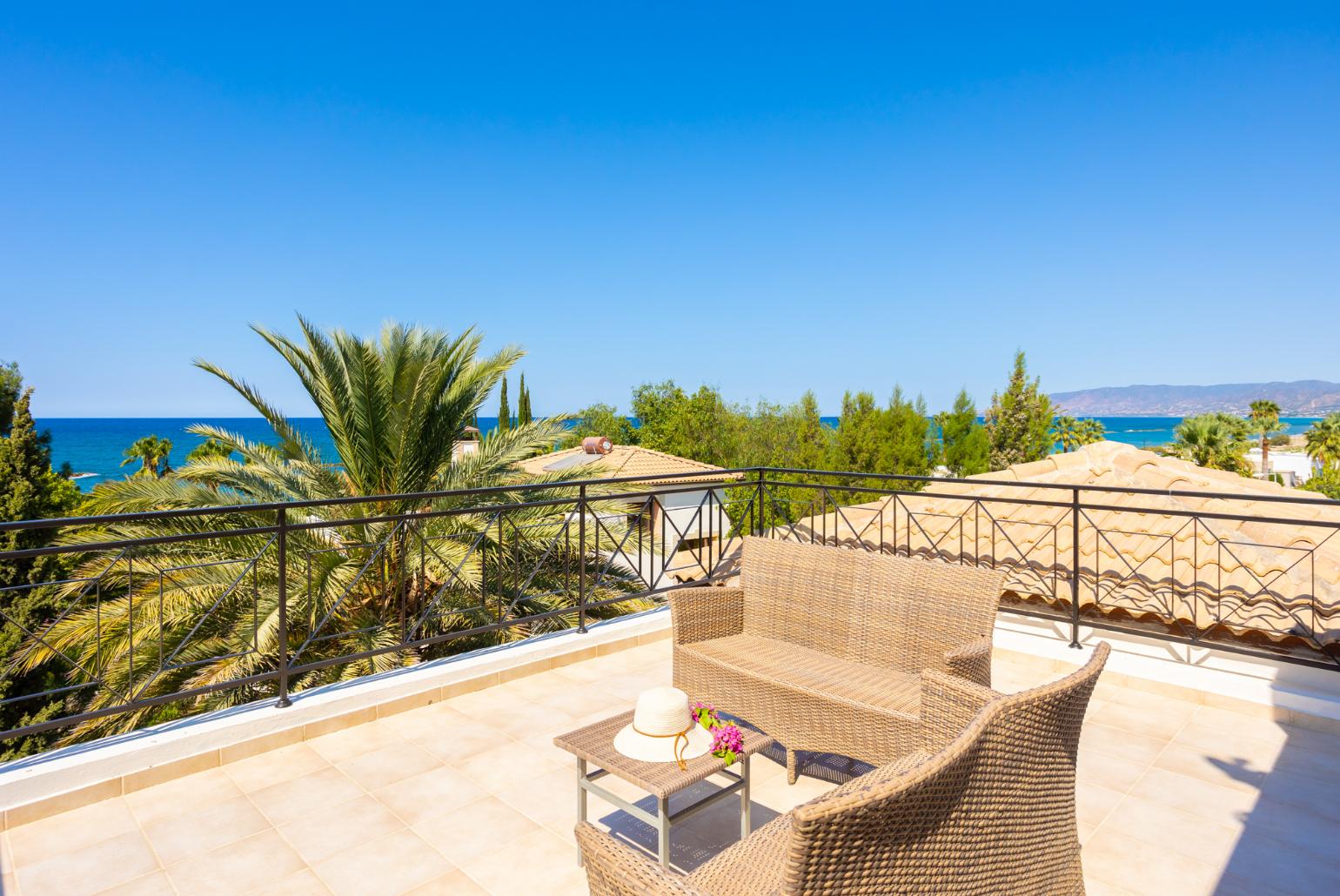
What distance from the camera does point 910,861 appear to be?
102cm

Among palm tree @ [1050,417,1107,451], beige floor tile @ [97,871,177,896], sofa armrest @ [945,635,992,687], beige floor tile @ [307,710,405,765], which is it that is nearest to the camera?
beige floor tile @ [97,871,177,896]

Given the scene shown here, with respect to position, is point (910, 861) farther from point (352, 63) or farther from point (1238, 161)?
point (1238, 161)

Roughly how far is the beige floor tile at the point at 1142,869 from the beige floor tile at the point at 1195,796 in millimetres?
362

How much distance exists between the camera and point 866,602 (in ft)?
9.15

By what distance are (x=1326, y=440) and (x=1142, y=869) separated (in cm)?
3548

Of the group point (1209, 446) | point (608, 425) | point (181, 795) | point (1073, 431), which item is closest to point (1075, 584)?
point (181, 795)

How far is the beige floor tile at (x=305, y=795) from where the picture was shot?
2.41 meters

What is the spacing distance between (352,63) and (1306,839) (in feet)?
61.0

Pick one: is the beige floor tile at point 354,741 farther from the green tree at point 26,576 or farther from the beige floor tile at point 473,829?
the green tree at point 26,576

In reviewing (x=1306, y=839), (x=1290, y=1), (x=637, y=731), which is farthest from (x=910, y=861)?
(x=1290, y=1)

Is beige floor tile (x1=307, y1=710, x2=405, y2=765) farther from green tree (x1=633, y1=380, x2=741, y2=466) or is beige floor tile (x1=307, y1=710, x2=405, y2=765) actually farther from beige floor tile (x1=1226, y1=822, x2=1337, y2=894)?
green tree (x1=633, y1=380, x2=741, y2=466)

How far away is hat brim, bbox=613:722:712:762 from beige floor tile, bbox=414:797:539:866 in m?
0.62

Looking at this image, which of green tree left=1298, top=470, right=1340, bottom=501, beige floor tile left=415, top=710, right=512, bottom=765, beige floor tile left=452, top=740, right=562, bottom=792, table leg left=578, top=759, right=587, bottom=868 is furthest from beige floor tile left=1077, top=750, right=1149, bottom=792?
green tree left=1298, top=470, right=1340, bottom=501

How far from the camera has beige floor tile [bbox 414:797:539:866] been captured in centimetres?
220
